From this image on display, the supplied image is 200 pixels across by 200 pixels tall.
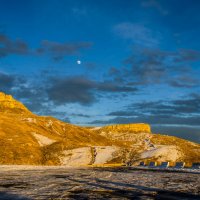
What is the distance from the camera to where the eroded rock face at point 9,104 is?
143750 millimetres

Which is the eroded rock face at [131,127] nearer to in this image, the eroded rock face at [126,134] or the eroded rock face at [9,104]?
the eroded rock face at [126,134]

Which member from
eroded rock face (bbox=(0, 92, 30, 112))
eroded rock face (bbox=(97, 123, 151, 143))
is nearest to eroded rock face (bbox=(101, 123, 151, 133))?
eroded rock face (bbox=(97, 123, 151, 143))

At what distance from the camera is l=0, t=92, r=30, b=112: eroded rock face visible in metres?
144

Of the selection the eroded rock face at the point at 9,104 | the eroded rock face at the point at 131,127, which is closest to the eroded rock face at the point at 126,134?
the eroded rock face at the point at 131,127

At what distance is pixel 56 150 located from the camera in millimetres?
61250

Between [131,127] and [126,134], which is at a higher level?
[131,127]

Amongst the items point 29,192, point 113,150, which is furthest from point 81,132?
point 29,192

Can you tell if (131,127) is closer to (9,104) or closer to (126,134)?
(126,134)

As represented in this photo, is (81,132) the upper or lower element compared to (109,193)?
upper

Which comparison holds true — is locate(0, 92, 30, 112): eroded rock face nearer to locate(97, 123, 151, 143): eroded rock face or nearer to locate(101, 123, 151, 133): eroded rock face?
locate(97, 123, 151, 143): eroded rock face

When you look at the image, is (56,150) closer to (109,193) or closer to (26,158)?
(26,158)

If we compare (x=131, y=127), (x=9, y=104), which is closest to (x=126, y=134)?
(x=131, y=127)

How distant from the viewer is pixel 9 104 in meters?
150

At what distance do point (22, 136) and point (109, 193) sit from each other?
5006cm
